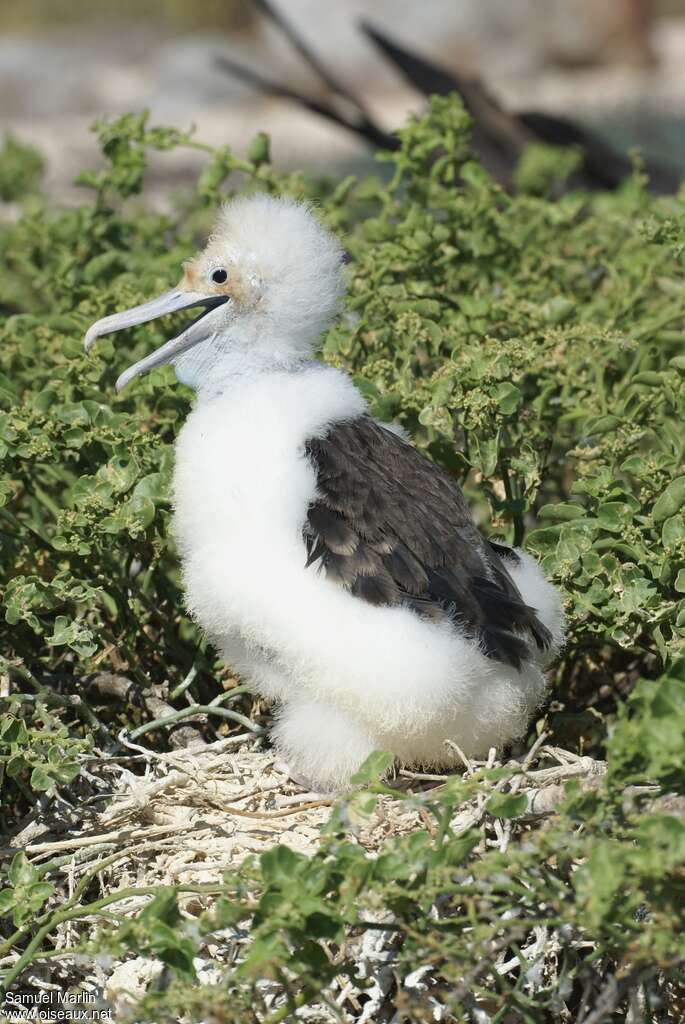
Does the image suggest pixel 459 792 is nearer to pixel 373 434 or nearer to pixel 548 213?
pixel 373 434

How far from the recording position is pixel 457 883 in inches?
113

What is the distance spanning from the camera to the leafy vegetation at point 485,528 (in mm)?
2604

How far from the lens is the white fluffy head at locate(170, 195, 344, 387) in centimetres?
368

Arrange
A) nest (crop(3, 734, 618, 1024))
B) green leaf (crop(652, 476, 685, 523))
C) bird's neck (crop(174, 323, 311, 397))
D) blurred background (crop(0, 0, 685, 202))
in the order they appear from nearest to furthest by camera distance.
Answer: nest (crop(3, 734, 618, 1024)) < green leaf (crop(652, 476, 685, 523)) < bird's neck (crop(174, 323, 311, 397)) < blurred background (crop(0, 0, 685, 202))

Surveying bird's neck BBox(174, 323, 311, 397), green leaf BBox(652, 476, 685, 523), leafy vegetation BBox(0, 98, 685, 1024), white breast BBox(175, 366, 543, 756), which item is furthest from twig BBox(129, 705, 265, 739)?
green leaf BBox(652, 476, 685, 523)

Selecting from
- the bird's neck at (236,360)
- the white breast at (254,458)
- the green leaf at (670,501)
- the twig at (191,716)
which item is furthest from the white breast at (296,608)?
the green leaf at (670,501)

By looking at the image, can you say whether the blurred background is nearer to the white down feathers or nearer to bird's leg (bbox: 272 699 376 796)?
the white down feathers

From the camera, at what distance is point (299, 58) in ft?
46.5

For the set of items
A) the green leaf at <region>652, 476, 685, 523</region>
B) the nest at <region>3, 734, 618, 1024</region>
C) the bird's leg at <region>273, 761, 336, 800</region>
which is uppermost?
the green leaf at <region>652, 476, 685, 523</region>

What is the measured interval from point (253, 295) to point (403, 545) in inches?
32.3

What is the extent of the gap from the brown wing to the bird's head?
1.19ft

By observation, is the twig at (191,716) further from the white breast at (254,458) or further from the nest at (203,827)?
the white breast at (254,458)

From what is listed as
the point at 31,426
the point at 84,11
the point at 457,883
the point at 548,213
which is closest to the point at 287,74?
the point at 84,11

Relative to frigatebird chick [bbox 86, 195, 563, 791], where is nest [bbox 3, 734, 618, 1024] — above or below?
below
